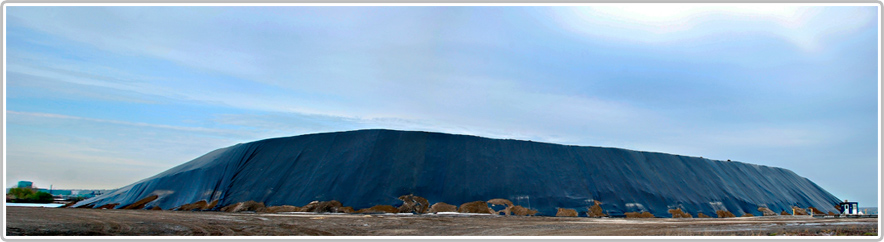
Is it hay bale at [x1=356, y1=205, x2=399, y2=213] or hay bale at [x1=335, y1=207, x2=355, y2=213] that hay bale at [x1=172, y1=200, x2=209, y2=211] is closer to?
hay bale at [x1=335, y1=207, x2=355, y2=213]

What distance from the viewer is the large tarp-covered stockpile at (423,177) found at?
2933cm

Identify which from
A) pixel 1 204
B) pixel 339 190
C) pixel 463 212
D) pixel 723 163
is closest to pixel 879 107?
pixel 1 204

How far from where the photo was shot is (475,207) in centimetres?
2841

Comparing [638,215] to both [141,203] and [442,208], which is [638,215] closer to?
[442,208]

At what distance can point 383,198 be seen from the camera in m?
28.2

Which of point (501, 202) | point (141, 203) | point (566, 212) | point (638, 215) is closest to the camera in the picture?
point (566, 212)

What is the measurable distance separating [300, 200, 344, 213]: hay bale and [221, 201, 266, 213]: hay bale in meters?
2.34

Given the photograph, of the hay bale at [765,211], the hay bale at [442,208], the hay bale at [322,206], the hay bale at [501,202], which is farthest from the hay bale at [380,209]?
the hay bale at [765,211]

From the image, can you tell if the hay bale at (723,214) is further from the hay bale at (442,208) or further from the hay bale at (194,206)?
the hay bale at (194,206)

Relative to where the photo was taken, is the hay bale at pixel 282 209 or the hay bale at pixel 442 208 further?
the hay bale at pixel 442 208

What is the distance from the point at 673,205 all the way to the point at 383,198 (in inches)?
698

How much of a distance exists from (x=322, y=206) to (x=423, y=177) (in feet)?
18.9

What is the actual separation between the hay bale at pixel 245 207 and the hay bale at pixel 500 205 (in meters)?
11.8

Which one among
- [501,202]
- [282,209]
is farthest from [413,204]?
[282,209]
